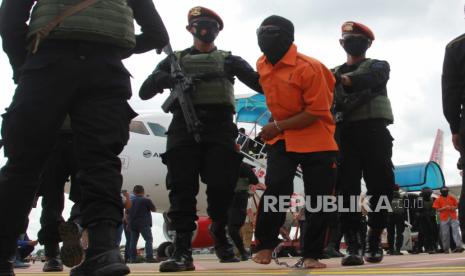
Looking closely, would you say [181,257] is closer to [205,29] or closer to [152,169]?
[205,29]

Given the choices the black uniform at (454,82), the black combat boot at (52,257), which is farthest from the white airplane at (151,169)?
the black uniform at (454,82)

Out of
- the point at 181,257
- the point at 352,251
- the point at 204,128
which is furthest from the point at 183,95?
the point at 352,251

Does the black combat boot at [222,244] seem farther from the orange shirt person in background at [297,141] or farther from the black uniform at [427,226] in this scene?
the black uniform at [427,226]

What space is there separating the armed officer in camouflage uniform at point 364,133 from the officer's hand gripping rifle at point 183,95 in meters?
1.14

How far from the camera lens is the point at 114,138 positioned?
2820mm

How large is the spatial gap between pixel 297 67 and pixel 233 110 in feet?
3.18

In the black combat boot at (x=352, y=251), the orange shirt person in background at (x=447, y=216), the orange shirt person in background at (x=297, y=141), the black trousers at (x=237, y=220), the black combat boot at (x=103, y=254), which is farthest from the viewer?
the orange shirt person in background at (x=447, y=216)

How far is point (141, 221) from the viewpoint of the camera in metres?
11.8

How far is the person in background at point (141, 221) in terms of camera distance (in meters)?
11.8

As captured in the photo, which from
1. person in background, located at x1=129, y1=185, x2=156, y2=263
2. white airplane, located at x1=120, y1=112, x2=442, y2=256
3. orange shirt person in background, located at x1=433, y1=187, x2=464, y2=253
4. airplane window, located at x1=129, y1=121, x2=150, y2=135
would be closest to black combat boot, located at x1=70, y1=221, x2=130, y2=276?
person in background, located at x1=129, y1=185, x2=156, y2=263

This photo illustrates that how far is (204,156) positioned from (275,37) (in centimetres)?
113

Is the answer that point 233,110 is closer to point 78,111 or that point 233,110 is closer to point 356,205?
point 356,205

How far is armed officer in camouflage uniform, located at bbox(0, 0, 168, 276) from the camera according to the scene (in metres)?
2.74

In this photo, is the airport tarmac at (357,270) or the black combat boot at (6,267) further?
the airport tarmac at (357,270)
